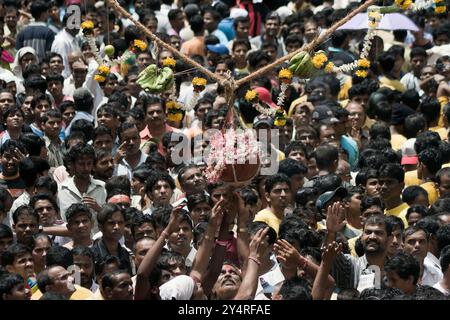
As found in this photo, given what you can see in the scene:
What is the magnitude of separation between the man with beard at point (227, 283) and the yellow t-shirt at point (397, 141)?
17.5 feet

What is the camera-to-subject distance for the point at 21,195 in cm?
1412

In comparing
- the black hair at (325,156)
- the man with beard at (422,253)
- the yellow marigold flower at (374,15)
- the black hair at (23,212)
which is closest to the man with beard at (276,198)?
the black hair at (325,156)

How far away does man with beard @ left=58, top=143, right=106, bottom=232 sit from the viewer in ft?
46.2

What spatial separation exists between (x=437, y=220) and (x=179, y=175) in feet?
8.76

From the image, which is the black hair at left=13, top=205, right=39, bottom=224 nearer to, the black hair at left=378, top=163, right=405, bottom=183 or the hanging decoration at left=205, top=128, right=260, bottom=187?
the hanging decoration at left=205, top=128, right=260, bottom=187

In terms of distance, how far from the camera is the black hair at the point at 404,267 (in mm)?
11203

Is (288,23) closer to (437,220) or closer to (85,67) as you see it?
(85,67)

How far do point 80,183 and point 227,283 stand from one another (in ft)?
11.1

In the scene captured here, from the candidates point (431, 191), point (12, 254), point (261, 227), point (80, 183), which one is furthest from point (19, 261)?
point (431, 191)

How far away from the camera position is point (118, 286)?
36.5 feet

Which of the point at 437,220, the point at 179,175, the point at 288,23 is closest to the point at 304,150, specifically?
the point at 179,175

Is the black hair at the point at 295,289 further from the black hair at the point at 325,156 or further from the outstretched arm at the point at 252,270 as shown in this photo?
the black hair at the point at 325,156

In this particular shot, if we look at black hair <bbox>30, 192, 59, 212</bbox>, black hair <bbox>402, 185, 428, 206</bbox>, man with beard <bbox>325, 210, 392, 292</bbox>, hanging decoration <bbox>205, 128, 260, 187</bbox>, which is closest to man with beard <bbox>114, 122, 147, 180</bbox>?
black hair <bbox>30, 192, 59, 212</bbox>

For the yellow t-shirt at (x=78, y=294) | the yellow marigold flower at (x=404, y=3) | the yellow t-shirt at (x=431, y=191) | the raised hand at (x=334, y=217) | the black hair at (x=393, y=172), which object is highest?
the yellow marigold flower at (x=404, y=3)
